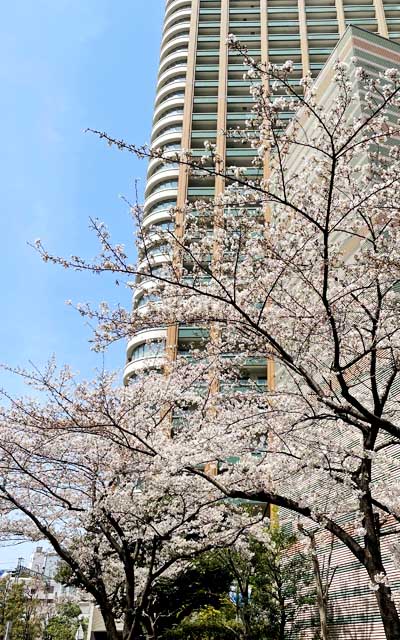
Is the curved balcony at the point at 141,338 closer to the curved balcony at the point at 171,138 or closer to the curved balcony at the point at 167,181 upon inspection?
the curved balcony at the point at 167,181

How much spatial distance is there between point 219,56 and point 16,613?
132 ft

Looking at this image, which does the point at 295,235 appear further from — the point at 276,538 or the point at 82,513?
the point at 276,538

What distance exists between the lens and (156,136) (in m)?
38.7

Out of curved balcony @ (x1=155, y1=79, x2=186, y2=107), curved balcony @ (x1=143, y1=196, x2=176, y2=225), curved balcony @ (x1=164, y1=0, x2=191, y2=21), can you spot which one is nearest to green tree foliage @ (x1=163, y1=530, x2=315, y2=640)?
curved balcony @ (x1=143, y1=196, x2=176, y2=225)

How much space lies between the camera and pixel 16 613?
26.1 meters

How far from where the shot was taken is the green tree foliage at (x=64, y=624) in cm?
3475

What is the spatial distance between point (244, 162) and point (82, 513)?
98.0ft

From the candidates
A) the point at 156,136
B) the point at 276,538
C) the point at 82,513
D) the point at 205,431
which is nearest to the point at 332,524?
the point at 205,431

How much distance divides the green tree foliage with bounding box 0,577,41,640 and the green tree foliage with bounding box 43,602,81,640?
2.52 m

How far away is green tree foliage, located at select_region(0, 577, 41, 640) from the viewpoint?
25.7m

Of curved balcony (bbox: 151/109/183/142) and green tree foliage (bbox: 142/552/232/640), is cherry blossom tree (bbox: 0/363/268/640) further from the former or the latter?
curved balcony (bbox: 151/109/183/142)

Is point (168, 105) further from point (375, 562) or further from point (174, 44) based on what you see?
point (375, 562)

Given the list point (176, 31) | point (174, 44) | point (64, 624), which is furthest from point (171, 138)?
point (64, 624)

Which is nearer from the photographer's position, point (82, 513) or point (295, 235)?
point (295, 235)
